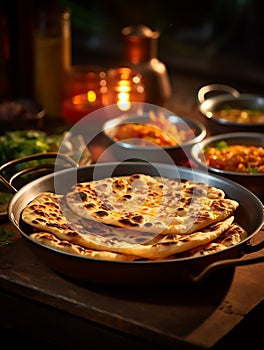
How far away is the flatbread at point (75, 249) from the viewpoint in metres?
1.73

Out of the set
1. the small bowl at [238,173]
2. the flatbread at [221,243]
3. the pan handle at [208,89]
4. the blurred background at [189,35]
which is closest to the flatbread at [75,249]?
the flatbread at [221,243]

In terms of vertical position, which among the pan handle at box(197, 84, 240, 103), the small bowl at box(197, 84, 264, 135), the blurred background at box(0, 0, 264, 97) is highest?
the pan handle at box(197, 84, 240, 103)

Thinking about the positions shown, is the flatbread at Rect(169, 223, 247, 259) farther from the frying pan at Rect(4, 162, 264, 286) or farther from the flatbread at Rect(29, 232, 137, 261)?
the flatbread at Rect(29, 232, 137, 261)

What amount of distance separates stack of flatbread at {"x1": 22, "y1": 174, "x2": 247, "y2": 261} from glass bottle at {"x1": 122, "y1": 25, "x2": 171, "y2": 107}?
125 cm

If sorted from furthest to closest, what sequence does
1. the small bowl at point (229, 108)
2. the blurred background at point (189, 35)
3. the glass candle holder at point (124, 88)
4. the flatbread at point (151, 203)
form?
the blurred background at point (189, 35)
the glass candle holder at point (124, 88)
the small bowl at point (229, 108)
the flatbread at point (151, 203)

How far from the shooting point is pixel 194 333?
158 cm

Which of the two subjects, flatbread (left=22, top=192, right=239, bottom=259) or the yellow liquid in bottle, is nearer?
flatbread (left=22, top=192, right=239, bottom=259)

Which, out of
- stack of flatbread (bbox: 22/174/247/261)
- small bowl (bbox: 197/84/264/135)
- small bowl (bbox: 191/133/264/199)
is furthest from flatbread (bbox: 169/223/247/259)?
small bowl (bbox: 197/84/264/135)

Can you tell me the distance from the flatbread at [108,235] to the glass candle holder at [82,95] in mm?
1221

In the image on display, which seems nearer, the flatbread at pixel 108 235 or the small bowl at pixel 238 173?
the flatbread at pixel 108 235

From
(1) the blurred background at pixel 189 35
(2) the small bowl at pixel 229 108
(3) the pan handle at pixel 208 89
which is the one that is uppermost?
(3) the pan handle at pixel 208 89

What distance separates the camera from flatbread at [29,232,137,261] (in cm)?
173

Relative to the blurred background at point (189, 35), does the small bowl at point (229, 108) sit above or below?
above

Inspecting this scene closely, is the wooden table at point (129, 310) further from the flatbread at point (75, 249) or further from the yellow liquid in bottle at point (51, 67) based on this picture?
the yellow liquid in bottle at point (51, 67)
